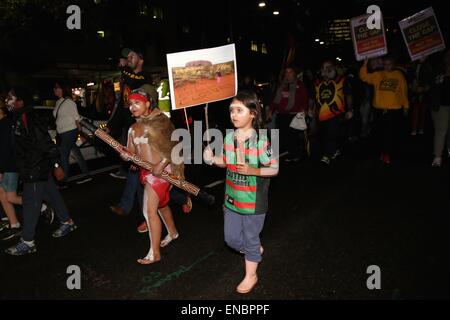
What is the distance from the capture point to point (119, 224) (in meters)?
5.31

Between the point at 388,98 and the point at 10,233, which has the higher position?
the point at 388,98

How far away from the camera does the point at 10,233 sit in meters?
5.08

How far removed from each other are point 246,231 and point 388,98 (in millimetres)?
5705

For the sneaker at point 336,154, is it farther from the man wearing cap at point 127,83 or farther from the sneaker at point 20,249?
the sneaker at point 20,249

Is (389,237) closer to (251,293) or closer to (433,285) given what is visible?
(433,285)

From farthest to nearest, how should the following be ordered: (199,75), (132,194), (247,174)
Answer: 1. (199,75)
2. (132,194)
3. (247,174)

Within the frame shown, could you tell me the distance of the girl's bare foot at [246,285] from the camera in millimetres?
3418

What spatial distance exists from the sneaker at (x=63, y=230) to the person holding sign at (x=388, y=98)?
6.09 m

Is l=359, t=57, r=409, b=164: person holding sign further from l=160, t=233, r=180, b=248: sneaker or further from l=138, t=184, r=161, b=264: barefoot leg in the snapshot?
l=138, t=184, r=161, b=264: barefoot leg

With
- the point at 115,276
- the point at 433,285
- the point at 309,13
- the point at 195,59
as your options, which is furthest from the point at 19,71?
the point at 309,13

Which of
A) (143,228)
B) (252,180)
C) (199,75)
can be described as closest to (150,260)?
(143,228)

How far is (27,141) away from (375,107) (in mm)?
6472

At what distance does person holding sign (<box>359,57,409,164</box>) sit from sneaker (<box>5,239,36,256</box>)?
6.62 metres

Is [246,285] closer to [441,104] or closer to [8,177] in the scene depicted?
[8,177]
